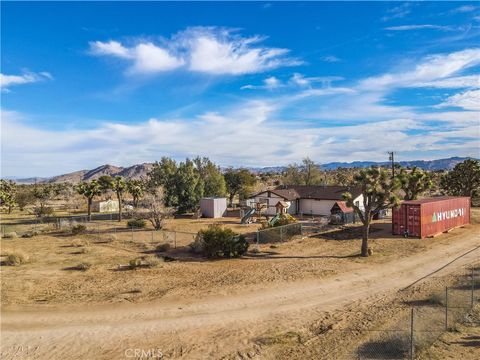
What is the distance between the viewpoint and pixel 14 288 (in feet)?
68.5

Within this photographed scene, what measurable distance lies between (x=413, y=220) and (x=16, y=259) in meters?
32.3

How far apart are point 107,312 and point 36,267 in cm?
1174

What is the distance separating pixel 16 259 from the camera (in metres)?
26.4

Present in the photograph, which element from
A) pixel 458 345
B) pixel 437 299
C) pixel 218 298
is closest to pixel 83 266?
pixel 218 298

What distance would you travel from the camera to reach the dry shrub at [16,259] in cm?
2634

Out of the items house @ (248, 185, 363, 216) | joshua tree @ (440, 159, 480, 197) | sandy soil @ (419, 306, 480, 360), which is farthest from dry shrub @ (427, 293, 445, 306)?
joshua tree @ (440, 159, 480, 197)

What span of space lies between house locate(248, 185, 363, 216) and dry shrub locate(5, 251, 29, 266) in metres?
32.0

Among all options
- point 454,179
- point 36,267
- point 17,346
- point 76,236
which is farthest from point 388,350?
point 454,179

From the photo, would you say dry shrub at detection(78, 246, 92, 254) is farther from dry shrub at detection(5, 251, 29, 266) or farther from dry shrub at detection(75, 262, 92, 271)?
dry shrub at detection(75, 262, 92, 271)

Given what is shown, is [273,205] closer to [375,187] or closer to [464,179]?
[375,187]

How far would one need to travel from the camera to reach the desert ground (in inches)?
A: 538

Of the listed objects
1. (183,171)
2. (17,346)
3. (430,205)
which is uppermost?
(183,171)

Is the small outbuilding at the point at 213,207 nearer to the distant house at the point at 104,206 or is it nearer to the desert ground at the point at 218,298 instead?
the desert ground at the point at 218,298

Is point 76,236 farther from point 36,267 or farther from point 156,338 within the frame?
point 156,338
